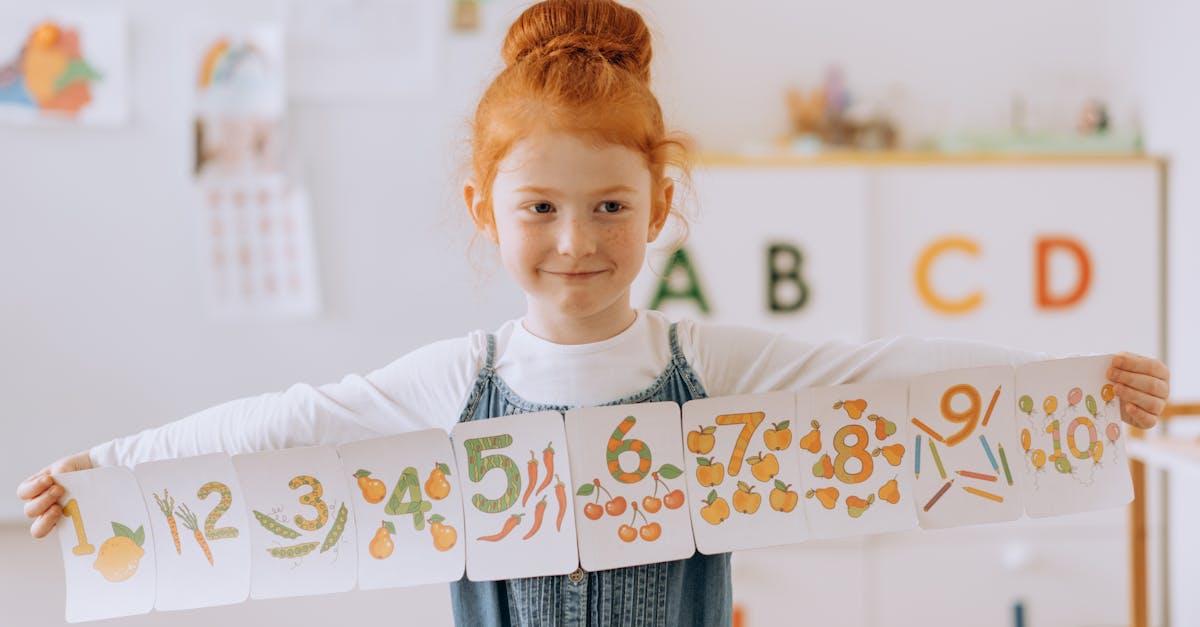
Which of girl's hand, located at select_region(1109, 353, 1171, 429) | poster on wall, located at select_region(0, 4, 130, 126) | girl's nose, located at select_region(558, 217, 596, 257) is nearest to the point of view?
girl's nose, located at select_region(558, 217, 596, 257)

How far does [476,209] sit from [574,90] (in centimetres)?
15

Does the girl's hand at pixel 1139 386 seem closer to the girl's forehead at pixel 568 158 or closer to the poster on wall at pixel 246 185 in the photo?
the girl's forehead at pixel 568 158

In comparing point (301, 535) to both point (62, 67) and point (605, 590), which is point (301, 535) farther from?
point (62, 67)

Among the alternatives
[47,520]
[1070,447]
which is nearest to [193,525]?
[47,520]

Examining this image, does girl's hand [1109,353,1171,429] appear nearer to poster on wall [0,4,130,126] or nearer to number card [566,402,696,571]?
number card [566,402,696,571]

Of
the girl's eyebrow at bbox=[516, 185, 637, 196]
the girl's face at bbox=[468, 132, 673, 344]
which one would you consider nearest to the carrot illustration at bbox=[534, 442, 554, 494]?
the girl's face at bbox=[468, 132, 673, 344]

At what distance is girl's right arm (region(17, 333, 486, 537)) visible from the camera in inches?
38.2

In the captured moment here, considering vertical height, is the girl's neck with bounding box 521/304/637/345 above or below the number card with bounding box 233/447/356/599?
above

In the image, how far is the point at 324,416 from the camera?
97cm

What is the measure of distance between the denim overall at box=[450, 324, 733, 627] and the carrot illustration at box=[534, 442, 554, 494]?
0.04 meters

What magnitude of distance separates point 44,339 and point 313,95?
0.63 meters

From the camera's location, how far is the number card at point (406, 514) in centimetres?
96

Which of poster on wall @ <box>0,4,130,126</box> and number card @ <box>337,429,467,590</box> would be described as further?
poster on wall @ <box>0,4,130,126</box>

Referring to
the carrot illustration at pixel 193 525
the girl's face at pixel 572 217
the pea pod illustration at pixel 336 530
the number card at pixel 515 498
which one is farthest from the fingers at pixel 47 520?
the girl's face at pixel 572 217
